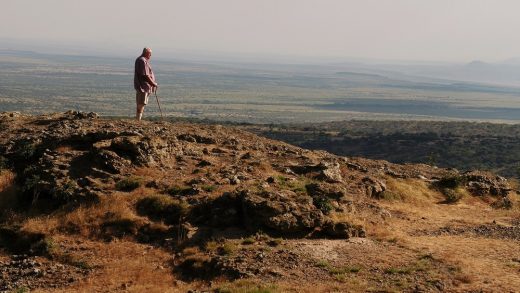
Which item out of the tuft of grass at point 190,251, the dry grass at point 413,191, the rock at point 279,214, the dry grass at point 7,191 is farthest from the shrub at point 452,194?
the dry grass at point 7,191

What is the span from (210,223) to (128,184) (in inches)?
115

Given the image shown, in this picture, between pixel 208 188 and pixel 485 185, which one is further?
pixel 485 185

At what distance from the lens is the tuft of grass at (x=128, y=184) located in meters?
15.0

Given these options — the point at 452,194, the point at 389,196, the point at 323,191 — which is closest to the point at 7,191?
the point at 323,191

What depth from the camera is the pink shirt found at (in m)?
19.2

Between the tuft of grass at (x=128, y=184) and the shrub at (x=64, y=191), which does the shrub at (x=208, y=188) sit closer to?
the tuft of grass at (x=128, y=184)

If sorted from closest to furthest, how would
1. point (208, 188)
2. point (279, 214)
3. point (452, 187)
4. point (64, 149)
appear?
1. point (279, 214)
2. point (208, 188)
3. point (64, 149)
4. point (452, 187)

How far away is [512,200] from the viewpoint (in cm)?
2214

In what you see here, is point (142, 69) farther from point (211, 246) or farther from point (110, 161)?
point (211, 246)

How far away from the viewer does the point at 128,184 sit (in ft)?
49.6

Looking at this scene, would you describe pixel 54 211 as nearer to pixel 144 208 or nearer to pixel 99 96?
pixel 144 208

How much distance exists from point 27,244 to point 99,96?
172014mm

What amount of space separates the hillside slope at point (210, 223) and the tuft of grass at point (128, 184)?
0.03 m

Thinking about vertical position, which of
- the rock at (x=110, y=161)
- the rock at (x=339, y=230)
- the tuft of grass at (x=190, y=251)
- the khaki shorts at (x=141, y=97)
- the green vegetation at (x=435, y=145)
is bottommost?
the green vegetation at (x=435, y=145)
